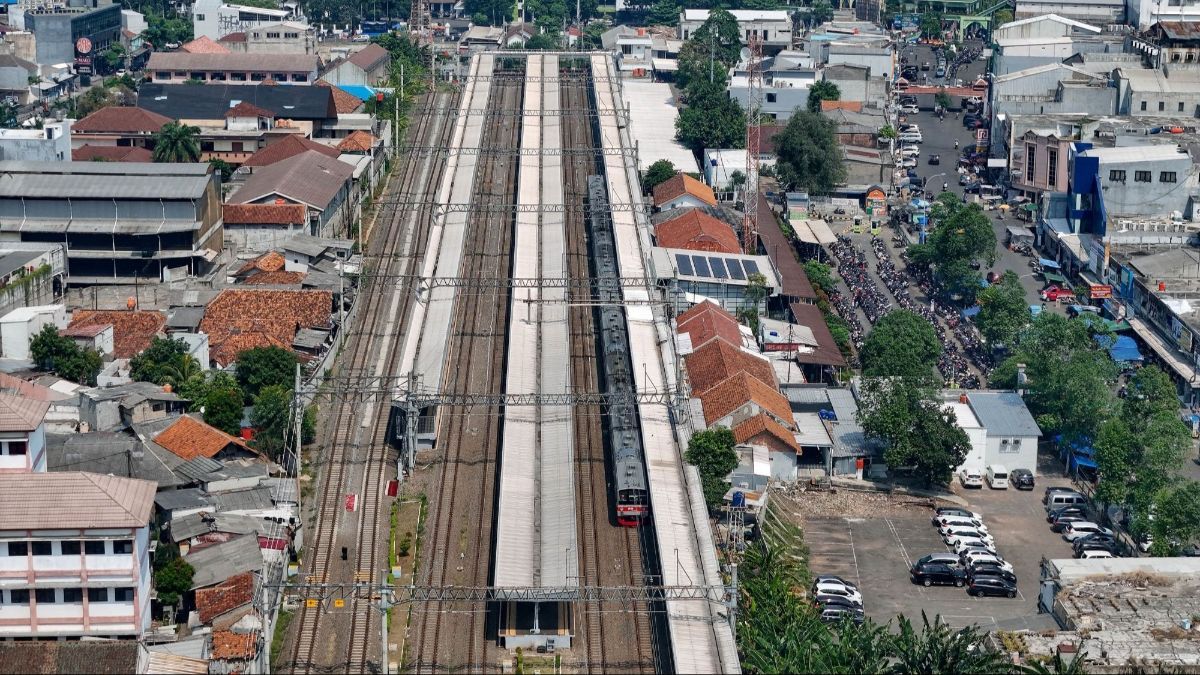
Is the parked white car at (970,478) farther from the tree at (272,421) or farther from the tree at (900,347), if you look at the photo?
the tree at (272,421)

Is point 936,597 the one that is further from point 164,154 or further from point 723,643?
point 164,154

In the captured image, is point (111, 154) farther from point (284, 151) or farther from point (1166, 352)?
point (1166, 352)

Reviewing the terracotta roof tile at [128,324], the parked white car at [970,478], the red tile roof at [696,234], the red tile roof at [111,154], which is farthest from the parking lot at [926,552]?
the red tile roof at [111,154]

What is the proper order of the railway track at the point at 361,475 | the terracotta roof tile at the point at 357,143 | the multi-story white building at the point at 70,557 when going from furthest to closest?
the terracotta roof tile at the point at 357,143 < the railway track at the point at 361,475 < the multi-story white building at the point at 70,557

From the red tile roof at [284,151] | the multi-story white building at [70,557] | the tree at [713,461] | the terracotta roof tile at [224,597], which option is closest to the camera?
the multi-story white building at [70,557]

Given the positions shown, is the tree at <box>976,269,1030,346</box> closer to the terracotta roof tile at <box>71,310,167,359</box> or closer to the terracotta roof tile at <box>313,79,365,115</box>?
the terracotta roof tile at <box>71,310,167,359</box>

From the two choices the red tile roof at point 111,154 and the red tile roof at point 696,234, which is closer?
the red tile roof at point 696,234

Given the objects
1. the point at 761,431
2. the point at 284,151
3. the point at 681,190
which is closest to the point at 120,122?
the point at 284,151

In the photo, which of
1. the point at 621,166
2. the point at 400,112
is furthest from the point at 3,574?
the point at 400,112
